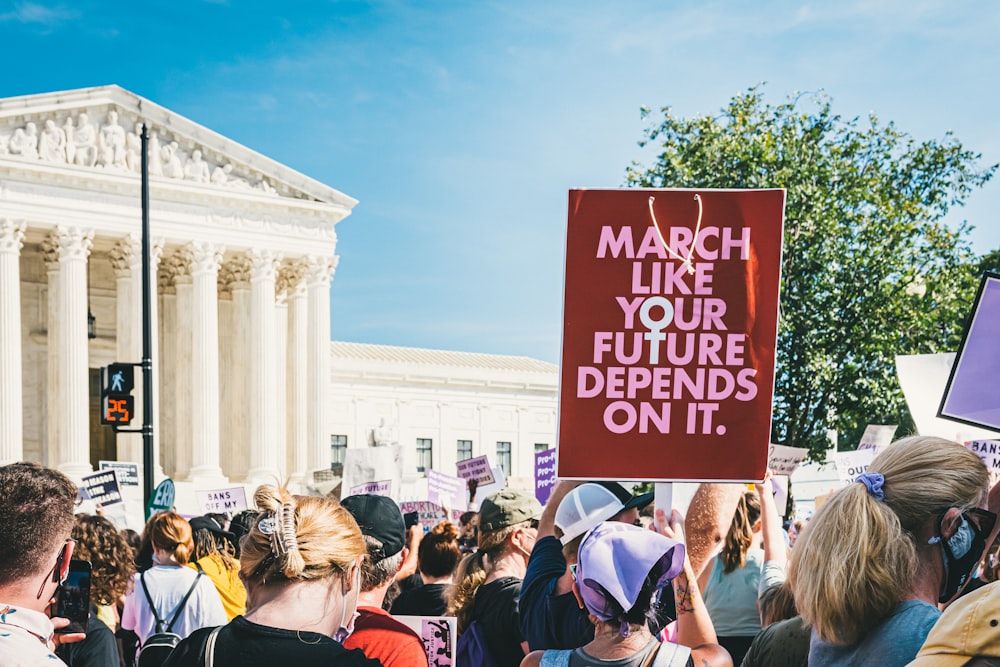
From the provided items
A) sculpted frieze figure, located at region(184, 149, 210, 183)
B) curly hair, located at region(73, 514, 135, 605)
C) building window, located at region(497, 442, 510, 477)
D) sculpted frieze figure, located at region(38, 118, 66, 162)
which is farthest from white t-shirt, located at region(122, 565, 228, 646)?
building window, located at region(497, 442, 510, 477)

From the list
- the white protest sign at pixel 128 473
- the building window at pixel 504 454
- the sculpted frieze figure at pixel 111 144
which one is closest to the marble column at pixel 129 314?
the sculpted frieze figure at pixel 111 144

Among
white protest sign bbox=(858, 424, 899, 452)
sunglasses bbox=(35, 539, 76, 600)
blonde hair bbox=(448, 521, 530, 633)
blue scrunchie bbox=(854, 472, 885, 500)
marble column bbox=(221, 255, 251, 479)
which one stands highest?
blue scrunchie bbox=(854, 472, 885, 500)

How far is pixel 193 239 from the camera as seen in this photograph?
45344 mm

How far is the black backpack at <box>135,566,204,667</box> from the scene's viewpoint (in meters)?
5.36

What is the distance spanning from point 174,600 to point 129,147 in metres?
40.3

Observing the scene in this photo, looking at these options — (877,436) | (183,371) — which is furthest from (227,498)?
(183,371)

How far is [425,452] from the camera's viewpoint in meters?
60.9

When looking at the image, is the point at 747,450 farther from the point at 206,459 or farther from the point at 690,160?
the point at 206,459

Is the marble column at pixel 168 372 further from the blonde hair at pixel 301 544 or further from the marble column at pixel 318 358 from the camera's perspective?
the blonde hair at pixel 301 544

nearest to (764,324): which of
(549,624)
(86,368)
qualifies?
(549,624)

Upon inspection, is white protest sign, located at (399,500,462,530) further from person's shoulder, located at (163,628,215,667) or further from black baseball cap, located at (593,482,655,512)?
person's shoulder, located at (163,628,215,667)

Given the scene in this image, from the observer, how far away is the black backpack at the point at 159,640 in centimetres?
536

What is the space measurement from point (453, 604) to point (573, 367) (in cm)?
150

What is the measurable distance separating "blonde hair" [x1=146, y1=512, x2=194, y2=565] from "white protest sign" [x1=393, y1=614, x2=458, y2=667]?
2.62m
